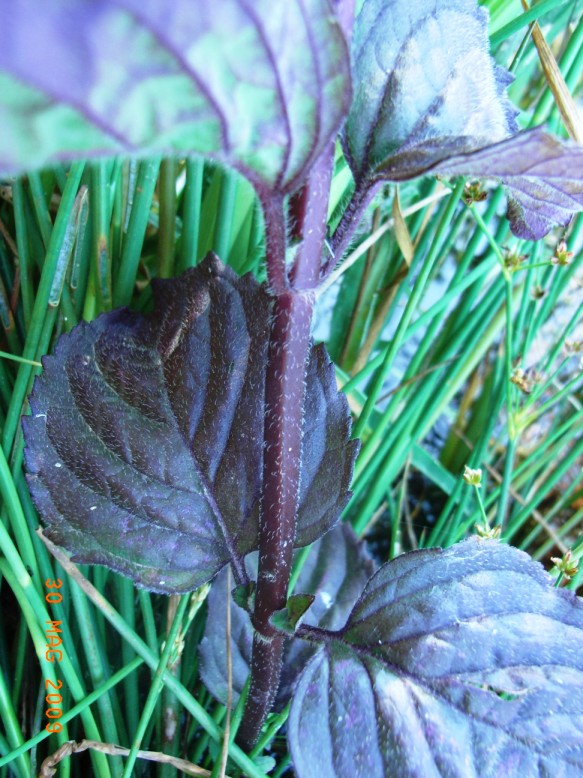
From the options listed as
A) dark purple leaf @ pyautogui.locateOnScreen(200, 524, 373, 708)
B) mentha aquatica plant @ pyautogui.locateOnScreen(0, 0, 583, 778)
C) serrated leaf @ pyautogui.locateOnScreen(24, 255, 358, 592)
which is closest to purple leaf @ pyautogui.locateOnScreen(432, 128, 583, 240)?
mentha aquatica plant @ pyautogui.locateOnScreen(0, 0, 583, 778)

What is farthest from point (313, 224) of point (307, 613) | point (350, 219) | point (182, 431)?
point (307, 613)

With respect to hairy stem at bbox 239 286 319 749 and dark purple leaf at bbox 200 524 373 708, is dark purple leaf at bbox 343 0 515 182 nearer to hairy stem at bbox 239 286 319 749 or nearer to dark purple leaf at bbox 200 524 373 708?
hairy stem at bbox 239 286 319 749

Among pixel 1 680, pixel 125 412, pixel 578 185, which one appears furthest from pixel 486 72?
pixel 1 680

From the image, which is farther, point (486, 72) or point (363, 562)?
point (363, 562)

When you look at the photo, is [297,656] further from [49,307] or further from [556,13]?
[556,13]

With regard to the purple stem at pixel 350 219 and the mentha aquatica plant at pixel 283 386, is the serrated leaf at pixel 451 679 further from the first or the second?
the purple stem at pixel 350 219

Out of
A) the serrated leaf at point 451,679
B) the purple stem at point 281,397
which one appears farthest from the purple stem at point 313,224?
the serrated leaf at point 451,679
